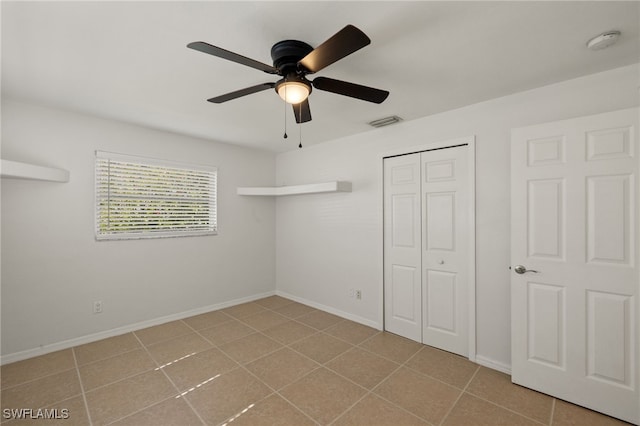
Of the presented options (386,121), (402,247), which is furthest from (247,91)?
(402,247)

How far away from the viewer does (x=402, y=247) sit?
10.8 feet

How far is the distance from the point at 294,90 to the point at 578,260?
2470mm

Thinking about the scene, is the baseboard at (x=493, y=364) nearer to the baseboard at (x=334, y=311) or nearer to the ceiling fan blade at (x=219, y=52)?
the baseboard at (x=334, y=311)

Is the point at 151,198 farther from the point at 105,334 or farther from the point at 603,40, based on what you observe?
the point at 603,40

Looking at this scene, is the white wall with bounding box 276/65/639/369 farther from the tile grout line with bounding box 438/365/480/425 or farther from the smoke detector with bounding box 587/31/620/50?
the smoke detector with bounding box 587/31/620/50

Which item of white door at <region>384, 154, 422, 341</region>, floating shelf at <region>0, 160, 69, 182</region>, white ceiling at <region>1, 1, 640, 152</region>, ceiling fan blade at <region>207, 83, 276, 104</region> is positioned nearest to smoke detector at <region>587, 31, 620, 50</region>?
white ceiling at <region>1, 1, 640, 152</region>

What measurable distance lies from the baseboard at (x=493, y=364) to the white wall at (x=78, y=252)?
346 centimetres

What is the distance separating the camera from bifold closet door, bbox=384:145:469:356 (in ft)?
9.33

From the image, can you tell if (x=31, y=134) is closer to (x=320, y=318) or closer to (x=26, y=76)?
(x=26, y=76)

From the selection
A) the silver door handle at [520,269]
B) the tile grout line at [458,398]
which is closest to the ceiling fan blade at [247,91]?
the silver door handle at [520,269]

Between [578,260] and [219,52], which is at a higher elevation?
[219,52]

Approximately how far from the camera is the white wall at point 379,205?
2.31 metres

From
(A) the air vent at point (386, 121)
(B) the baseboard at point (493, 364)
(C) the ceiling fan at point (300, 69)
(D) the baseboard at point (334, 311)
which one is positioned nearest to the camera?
(C) the ceiling fan at point (300, 69)

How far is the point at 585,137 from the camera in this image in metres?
2.06
